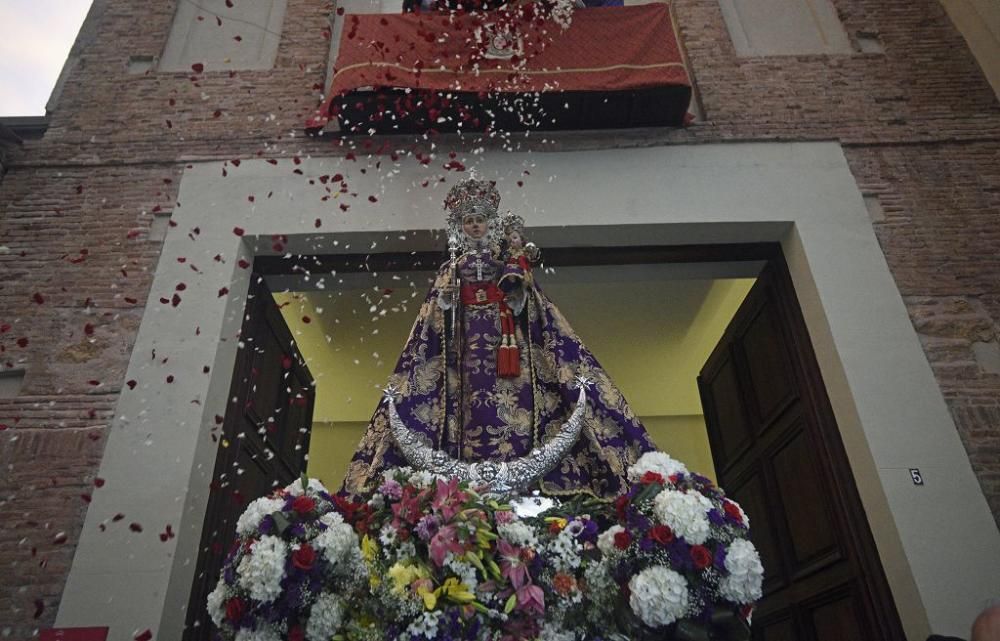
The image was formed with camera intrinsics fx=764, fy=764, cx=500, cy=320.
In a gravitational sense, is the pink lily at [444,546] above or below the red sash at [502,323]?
below

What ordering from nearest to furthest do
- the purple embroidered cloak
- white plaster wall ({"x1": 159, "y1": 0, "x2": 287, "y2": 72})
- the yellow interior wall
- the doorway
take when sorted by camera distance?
the purple embroidered cloak < the doorway < white plaster wall ({"x1": 159, "y1": 0, "x2": 287, "y2": 72}) < the yellow interior wall

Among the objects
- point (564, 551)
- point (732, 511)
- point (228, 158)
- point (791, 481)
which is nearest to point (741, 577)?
point (732, 511)

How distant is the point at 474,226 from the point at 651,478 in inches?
60.9

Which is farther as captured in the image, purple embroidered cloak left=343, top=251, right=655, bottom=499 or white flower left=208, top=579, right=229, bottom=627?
purple embroidered cloak left=343, top=251, right=655, bottom=499

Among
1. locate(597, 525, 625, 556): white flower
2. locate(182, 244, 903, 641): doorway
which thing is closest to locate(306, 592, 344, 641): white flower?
locate(597, 525, 625, 556): white flower

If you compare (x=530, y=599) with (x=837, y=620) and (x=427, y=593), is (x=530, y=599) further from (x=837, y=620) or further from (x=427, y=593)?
(x=837, y=620)

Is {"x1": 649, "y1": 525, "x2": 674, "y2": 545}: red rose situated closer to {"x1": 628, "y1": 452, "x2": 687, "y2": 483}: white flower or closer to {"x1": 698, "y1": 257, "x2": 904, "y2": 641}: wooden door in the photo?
{"x1": 628, "y1": 452, "x2": 687, "y2": 483}: white flower

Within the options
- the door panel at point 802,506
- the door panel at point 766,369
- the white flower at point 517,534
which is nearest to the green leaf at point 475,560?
the white flower at point 517,534

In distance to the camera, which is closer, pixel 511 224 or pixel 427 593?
pixel 427 593

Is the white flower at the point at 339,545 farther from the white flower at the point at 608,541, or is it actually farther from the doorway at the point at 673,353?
the doorway at the point at 673,353

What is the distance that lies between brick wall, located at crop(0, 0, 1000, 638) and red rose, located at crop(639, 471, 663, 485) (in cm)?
203

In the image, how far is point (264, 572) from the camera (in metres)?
2.05

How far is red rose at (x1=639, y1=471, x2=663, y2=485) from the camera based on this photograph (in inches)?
88.0

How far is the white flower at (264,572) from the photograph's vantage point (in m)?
2.05
